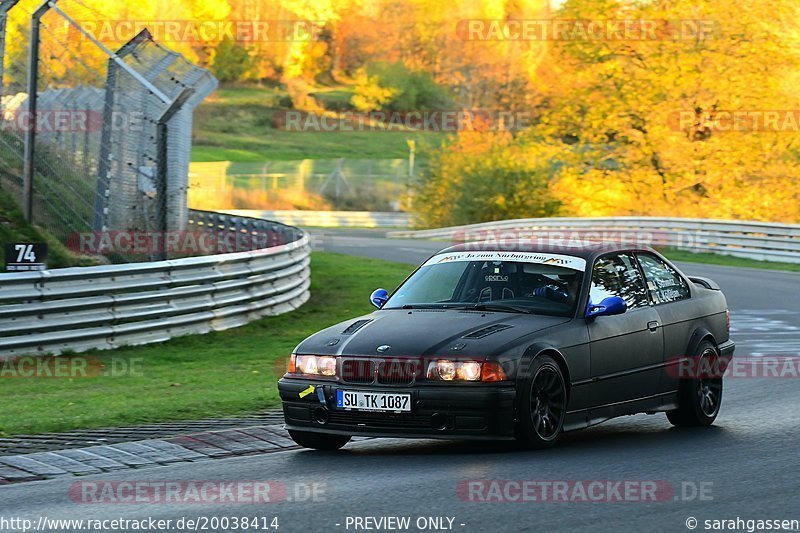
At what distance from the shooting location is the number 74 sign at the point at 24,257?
14.1 m

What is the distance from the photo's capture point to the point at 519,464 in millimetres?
8180

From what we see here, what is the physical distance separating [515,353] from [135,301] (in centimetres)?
774

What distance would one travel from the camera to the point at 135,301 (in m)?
15.3

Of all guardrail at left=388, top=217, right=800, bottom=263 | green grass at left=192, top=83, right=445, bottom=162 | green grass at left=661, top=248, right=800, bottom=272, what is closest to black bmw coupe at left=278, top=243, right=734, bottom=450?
guardrail at left=388, top=217, right=800, bottom=263

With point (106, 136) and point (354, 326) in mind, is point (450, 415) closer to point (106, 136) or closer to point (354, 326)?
point (354, 326)

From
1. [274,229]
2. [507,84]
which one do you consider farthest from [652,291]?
[507,84]

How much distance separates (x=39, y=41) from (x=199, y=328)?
4.85 metres

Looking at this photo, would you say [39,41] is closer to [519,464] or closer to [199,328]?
[199,328]

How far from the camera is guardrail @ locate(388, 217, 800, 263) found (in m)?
32.3

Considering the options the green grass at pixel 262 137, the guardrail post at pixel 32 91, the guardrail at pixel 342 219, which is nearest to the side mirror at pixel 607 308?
the guardrail post at pixel 32 91

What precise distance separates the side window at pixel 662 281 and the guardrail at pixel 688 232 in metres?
17.0

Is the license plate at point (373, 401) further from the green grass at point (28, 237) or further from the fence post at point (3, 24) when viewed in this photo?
the fence post at point (3, 24)

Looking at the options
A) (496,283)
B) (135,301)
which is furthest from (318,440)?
(135,301)

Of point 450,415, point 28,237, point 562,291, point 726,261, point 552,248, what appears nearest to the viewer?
point 450,415
